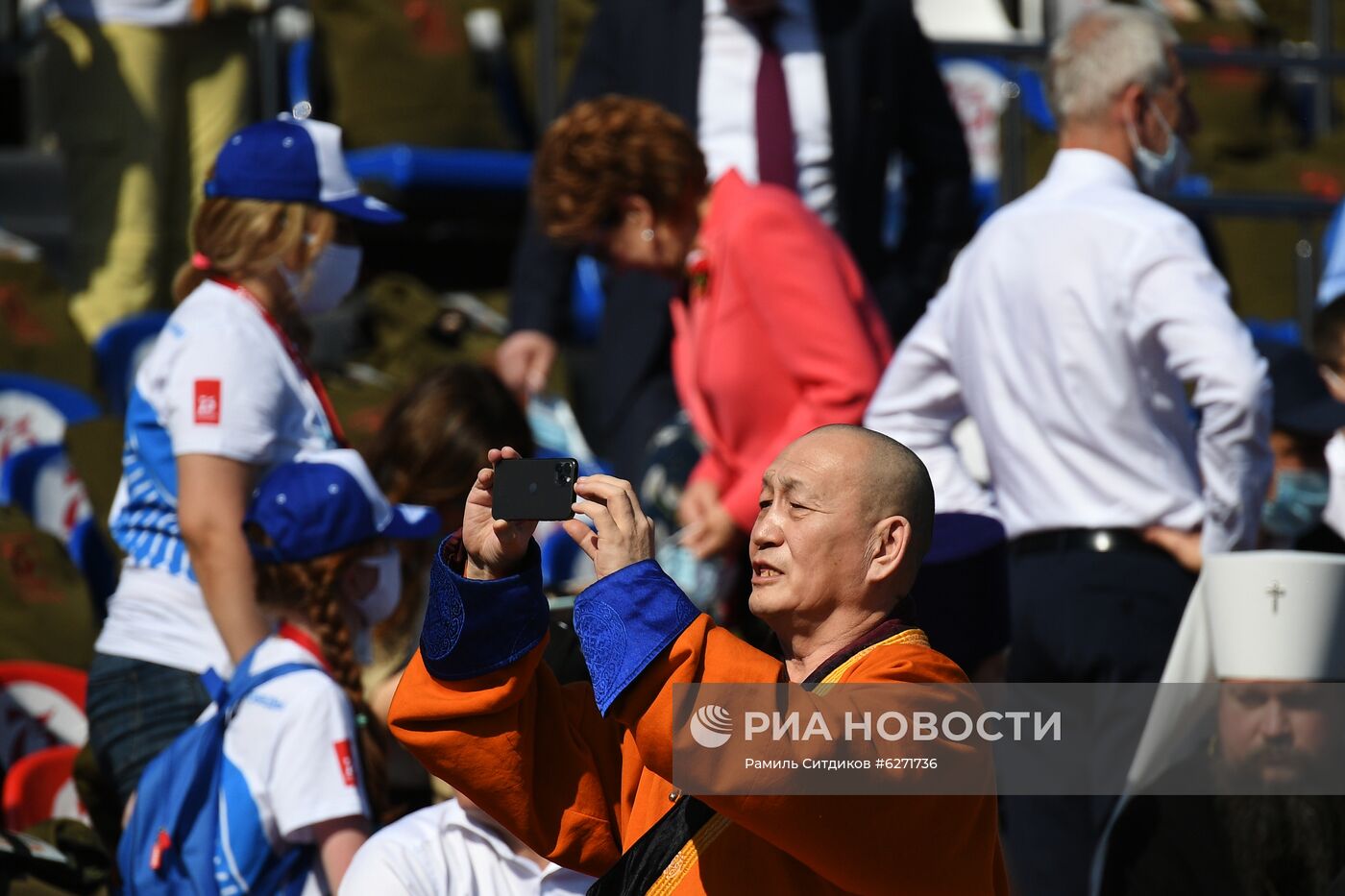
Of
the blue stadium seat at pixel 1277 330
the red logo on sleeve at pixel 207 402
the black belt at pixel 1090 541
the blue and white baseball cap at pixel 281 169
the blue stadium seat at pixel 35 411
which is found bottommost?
the blue stadium seat at pixel 1277 330

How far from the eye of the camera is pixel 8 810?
4094 millimetres

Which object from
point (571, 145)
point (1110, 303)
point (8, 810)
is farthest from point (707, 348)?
point (8, 810)

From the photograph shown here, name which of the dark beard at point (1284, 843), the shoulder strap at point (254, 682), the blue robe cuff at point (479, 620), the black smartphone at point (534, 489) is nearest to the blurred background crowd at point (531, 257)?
the shoulder strap at point (254, 682)

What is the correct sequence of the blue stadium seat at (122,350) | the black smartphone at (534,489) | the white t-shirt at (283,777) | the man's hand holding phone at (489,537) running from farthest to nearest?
the blue stadium seat at (122,350) < the white t-shirt at (283,777) < the man's hand holding phone at (489,537) < the black smartphone at (534,489)

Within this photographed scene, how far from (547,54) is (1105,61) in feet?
11.6

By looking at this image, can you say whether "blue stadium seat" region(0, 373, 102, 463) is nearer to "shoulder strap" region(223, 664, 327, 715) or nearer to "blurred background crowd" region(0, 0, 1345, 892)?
"blurred background crowd" region(0, 0, 1345, 892)

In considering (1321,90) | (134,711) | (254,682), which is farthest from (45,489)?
(1321,90)

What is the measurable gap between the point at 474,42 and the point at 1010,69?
1989 mm

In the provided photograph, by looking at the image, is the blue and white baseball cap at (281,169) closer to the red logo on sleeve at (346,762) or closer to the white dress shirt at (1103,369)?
the red logo on sleeve at (346,762)

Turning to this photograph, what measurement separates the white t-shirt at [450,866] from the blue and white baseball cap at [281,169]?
3.97 feet

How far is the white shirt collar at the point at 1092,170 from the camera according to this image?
3879 mm

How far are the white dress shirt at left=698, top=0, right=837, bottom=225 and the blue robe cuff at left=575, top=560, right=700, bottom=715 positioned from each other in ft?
9.34

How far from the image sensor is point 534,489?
2354 mm

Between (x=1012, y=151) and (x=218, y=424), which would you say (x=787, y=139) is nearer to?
(x=1012, y=151)
